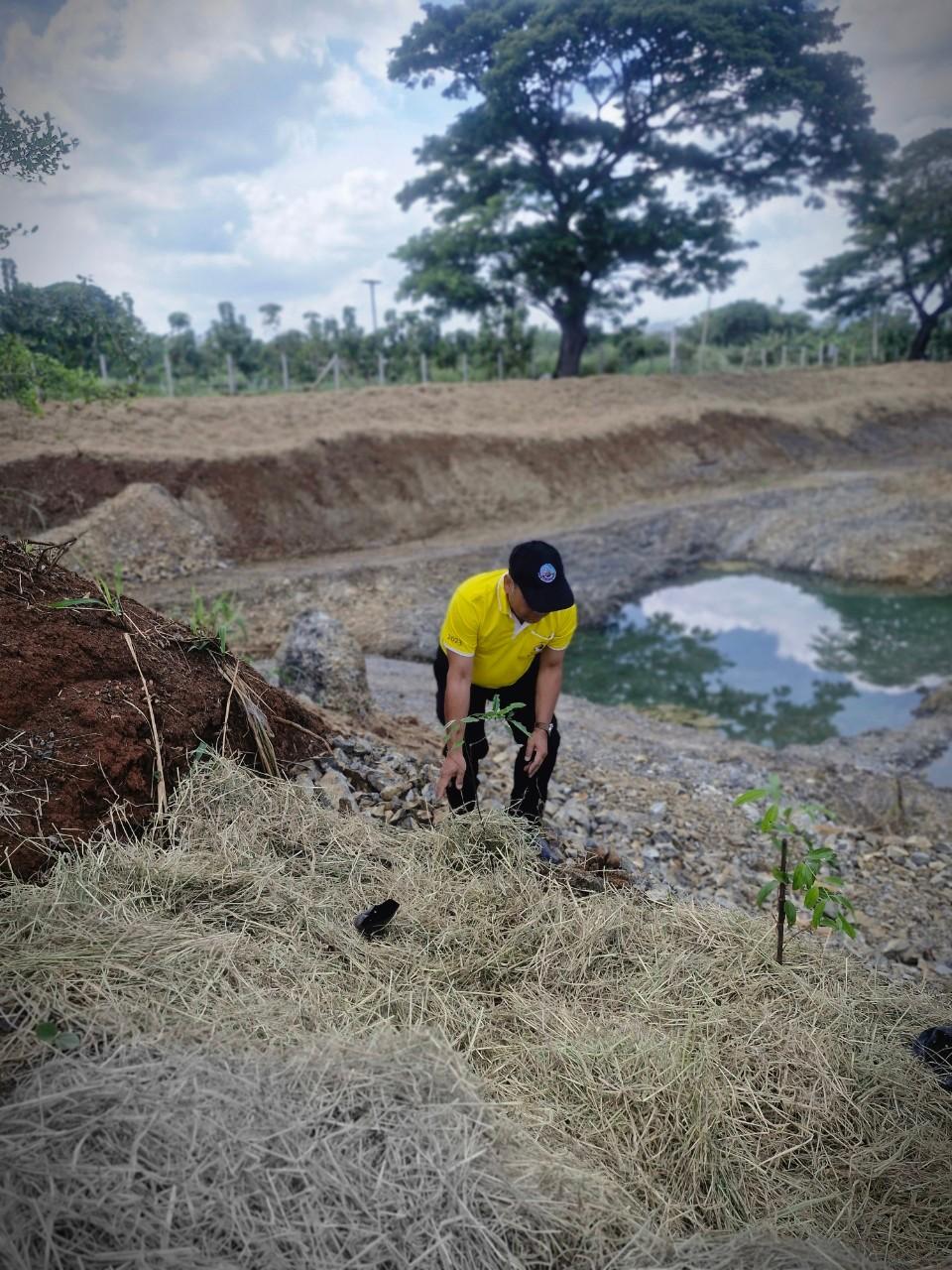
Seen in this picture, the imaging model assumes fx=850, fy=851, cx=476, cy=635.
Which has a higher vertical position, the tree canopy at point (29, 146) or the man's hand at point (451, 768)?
the tree canopy at point (29, 146)

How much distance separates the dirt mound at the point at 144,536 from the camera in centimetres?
1045

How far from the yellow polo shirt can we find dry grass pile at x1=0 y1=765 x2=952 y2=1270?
0.72m

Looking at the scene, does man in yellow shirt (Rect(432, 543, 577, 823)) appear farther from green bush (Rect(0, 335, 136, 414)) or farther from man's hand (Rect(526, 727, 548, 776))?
green bush (Rect(0, 335, 136, 414))

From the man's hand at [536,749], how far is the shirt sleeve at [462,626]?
0.44 metres

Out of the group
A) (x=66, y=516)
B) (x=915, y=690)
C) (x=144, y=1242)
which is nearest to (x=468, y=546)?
(x=66, y=516)

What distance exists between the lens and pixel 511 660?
3303 millimetres

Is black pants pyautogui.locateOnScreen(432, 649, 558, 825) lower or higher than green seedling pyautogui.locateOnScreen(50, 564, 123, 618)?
lower

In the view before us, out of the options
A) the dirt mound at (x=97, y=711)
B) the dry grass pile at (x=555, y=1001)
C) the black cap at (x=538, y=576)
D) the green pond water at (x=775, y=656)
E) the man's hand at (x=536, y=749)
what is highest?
the black cap at (x=538, y=576)

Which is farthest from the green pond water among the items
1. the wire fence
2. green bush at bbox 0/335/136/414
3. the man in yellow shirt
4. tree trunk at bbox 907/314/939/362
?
tree trunk at bbox 907/314/939/362

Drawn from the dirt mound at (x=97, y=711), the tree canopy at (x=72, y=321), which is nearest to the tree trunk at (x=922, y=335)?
the tree canopy at (x=72, y=321)

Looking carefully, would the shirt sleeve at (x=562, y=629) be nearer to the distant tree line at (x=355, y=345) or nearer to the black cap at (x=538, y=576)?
the black cap at (x=538, y=576)

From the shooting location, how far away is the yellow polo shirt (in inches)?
123

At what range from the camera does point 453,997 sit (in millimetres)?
2273

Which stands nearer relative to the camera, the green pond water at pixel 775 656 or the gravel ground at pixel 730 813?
the gravel ground at pixel 730 813
